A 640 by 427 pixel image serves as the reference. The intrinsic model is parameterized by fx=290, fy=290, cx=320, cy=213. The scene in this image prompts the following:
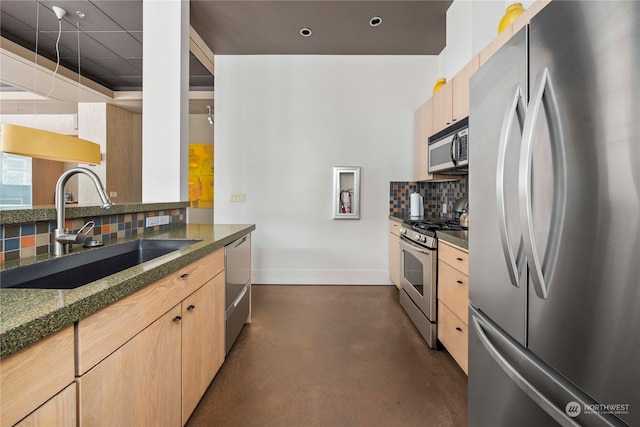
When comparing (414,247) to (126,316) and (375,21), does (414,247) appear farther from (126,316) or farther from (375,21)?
(375,21)

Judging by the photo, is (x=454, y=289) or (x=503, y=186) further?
(x=454, y=289)

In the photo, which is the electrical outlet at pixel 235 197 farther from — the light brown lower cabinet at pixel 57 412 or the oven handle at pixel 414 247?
the light brown lower cabinet at pixel 57 412

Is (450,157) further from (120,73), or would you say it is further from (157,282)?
(120,73)

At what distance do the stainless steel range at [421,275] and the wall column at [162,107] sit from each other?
2.14 m

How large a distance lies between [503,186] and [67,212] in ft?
6.11

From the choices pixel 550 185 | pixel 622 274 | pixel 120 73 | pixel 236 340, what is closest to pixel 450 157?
pixel 550 185

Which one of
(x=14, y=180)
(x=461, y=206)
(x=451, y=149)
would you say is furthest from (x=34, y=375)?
(x=14, y=180)

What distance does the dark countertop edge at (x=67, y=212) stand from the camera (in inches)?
42.7

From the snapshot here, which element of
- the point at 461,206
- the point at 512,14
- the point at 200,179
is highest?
the point at 512,14

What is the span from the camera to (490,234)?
1.10 meters

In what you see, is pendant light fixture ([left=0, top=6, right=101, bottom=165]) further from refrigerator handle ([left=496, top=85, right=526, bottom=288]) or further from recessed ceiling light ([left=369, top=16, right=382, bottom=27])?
recessed ceiling light ([left=369, top=16, right=382, bottom=27])

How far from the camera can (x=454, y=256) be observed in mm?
1868

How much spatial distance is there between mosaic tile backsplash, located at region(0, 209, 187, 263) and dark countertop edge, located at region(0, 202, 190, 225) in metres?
0.03

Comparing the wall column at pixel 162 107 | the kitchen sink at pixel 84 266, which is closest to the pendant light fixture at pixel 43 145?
the wall column at pixel 162 107
